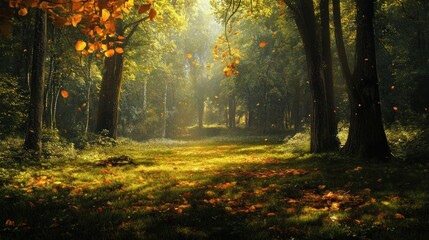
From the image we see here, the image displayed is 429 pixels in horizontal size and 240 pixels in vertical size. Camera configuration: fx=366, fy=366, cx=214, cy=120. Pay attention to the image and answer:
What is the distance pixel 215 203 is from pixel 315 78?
1095 cm

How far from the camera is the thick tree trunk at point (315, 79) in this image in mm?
16359

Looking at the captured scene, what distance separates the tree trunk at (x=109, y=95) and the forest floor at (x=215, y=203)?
12.9 metres

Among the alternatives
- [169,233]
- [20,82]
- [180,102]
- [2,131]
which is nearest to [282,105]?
[180,102]

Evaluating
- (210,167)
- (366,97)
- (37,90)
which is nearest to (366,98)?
(366,97)

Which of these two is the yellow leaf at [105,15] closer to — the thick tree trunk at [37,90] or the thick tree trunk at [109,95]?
the thick tree trunk at [37,90]

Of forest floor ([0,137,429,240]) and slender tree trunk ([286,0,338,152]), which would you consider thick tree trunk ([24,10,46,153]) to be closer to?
forest floor ([0,137,429,240])

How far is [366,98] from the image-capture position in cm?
1355

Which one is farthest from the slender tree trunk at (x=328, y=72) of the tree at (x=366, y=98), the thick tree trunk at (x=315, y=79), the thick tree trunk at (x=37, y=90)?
the thick tree trunk at (x=37, y=90)

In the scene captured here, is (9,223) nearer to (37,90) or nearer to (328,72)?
(37,90)

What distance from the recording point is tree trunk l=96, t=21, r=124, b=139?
81.9 ft

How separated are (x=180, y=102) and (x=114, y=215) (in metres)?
61.1

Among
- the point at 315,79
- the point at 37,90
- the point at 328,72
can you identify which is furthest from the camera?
the point at 328,72

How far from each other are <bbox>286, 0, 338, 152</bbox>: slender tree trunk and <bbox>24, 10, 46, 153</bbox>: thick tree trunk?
10.6m

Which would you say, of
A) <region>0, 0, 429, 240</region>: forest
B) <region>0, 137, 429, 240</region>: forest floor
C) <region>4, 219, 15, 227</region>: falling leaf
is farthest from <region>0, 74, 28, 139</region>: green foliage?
<region>4, 219, 15, 227</region>: falling leaf
